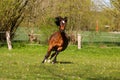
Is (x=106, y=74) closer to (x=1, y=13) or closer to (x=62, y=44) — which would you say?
(x=62, y=44)

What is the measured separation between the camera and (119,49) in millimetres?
30719

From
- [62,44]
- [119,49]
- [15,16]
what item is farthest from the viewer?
Answer: [15,16]

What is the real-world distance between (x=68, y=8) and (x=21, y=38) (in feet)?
26.0

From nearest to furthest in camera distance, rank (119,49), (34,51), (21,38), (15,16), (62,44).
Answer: (62,44) < (34,51) < (119,49) < (15,16) < (21,38)

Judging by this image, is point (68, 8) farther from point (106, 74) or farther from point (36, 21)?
point (106, 74)

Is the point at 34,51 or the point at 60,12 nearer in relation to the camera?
the point at 34,51

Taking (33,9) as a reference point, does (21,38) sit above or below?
below

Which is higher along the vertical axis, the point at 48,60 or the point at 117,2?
the point at 117,2

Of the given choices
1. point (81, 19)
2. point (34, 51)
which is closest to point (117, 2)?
point (81, 19)

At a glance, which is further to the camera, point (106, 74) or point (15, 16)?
point (15, 16)

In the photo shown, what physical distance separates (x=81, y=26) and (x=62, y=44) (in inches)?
716

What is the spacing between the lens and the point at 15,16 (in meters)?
33.4

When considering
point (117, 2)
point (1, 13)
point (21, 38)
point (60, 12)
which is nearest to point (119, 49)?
point (117, 2)

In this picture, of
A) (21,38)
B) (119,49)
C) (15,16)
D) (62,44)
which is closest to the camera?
(62,44)
